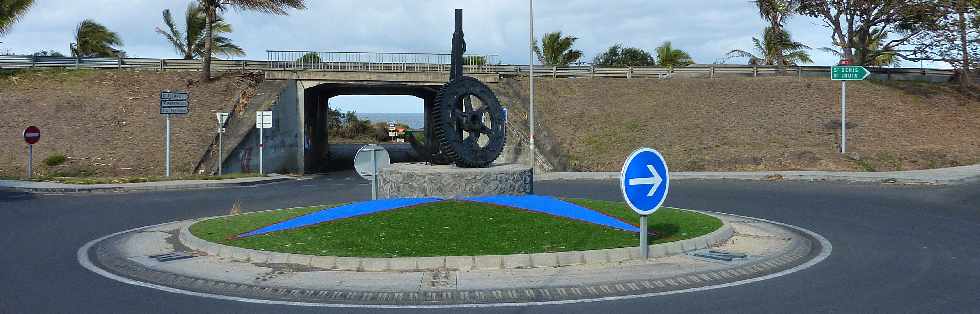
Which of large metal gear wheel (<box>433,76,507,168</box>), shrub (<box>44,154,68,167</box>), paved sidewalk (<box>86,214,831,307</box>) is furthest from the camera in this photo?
shrub (<box>44,154,68,167</box>)

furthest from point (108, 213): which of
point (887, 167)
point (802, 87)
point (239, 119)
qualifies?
point (802, 87)

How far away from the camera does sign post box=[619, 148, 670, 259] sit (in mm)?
8375

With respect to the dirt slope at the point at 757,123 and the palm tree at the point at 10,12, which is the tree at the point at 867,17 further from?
the palm tree at the point at 10,12

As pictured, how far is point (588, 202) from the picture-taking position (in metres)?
14.1

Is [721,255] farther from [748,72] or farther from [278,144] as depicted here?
[748,72]

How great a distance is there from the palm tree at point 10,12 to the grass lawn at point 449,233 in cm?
3129

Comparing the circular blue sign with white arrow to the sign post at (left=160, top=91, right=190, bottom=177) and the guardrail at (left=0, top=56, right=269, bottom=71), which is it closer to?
the sign post at (left=160, top=91, right=190, bottom=177)

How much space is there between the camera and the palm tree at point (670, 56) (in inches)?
2212

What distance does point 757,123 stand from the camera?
33188 millimetres

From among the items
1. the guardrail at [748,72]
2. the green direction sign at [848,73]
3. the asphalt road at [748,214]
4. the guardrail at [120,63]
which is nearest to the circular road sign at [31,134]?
the asphalt road at [748,214]

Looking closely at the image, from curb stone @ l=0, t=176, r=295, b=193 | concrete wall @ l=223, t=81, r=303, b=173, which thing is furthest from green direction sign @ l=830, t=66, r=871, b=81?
curb stone @ l=0, t=176, r=295, b=193

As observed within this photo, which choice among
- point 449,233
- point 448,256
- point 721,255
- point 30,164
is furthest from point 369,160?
point 30,164

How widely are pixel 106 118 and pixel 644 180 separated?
27685 millimetres

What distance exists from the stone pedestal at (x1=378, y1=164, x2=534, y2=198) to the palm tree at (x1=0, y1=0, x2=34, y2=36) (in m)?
31.7
